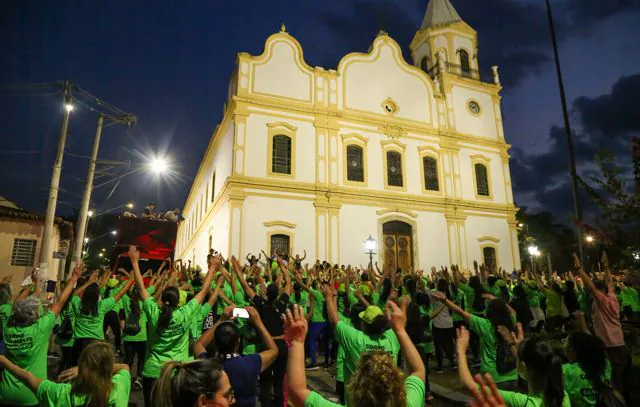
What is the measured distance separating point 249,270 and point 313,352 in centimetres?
400

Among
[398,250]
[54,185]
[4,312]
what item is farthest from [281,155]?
[4,312]

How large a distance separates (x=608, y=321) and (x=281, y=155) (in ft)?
51.3

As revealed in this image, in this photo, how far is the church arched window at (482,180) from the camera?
23.2 meters

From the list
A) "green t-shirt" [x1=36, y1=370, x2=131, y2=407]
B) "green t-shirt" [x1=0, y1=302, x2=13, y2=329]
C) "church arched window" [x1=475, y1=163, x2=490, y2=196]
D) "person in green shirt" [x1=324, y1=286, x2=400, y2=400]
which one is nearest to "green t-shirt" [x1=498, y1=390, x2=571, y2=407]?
"person in green shirt" [x1=324, y1=286, x2=400, y2=400]

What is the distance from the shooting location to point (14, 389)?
344 centimetres

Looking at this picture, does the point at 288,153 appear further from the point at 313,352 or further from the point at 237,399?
the point at 237,399

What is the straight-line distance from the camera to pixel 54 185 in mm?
11883

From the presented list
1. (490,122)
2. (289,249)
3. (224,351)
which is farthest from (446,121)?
(224,351)

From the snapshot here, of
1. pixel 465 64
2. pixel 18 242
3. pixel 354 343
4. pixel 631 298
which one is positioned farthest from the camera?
pixel 465 64

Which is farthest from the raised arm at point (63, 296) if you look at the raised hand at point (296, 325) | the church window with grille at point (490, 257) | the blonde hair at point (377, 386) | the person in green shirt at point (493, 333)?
the church window with grille at point (490, 257)

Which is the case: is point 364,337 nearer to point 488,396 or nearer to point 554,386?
point 554,386

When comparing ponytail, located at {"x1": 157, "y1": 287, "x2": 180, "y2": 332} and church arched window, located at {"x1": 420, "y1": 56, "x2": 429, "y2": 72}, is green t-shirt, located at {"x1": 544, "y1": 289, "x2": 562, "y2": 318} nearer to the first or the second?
ponytail, located at {"x1": 157, "y1": 287, "x2": 180, "y2": 332}

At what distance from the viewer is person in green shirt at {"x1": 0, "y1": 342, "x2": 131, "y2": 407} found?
2498mm

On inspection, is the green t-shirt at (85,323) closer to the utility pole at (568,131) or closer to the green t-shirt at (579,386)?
the green t-shirt at (579,386)
